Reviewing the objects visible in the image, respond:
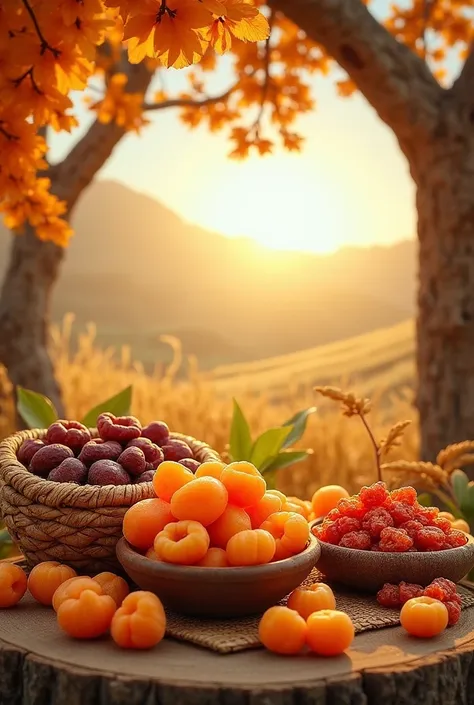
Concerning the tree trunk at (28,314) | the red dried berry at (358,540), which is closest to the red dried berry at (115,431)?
the red dried berry at (358,540)

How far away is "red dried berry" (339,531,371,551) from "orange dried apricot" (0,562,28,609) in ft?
2.67

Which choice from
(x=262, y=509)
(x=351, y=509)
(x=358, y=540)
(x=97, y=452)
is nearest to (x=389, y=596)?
(x=358, y=540)

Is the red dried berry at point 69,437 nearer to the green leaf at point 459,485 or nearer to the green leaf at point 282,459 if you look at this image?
the green leaf at point 282,459

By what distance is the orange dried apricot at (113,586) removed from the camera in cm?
192

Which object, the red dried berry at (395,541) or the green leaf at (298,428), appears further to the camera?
the green leaf at (298,428)

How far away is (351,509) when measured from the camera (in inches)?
85.0

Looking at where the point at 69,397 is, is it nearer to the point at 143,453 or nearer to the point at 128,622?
the point at 143,453

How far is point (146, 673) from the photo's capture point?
64.1 inches

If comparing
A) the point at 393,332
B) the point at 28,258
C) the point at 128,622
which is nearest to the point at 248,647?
the point at 128,622

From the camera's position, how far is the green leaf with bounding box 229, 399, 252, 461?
9.37ft

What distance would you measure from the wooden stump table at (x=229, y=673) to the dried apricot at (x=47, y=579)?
14cm

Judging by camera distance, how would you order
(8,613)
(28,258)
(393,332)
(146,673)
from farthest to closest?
(393,332), (28,258), (8,613), (146,673)

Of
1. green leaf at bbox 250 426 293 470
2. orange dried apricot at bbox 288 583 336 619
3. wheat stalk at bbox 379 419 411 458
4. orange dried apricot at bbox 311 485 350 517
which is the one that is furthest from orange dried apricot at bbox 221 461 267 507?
green leaf at bbox 250 426 293 470

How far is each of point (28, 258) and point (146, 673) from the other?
13.6ft
